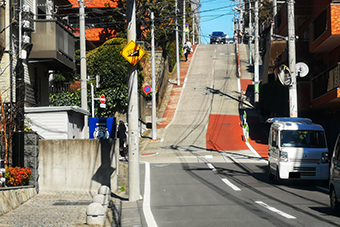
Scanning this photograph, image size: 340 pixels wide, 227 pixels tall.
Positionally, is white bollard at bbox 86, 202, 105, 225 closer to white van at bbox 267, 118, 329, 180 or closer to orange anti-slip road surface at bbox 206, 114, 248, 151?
white van at bbox 267, 118, 329, 180

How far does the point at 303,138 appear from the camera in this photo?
16.0 metres

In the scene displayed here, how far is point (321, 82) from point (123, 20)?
2867 cm

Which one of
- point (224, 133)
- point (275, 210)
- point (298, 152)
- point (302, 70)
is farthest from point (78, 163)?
point (224, 133)

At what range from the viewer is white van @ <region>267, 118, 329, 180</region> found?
49.8 ft

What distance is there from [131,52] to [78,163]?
4.70 meters

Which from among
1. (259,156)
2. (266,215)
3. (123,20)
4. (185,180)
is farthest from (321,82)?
(123,20)

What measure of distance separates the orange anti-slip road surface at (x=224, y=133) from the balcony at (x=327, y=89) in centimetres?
592

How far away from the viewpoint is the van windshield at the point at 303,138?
15.8 m

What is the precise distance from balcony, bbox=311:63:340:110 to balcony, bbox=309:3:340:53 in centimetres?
167

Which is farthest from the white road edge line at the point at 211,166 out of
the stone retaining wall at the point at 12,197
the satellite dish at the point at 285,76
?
the stone retaining wall at the point at 12,197

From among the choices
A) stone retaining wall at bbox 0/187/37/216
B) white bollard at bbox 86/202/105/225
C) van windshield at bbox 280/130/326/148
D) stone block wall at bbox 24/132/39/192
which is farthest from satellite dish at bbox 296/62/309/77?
white bollard at bbox 86/202/105/225

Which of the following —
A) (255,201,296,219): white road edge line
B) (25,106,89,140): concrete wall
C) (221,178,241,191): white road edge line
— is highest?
(25,106,89,140): concrete wall

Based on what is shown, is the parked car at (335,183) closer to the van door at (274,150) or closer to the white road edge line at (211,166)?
the van door at (274,150)

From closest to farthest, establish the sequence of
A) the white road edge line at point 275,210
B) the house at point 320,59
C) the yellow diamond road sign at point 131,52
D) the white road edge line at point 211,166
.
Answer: the white road edge line at point 275,210 → the yellow diamond road sign at point 131,52 → the white road edge line at point 211,166 → the house at point 320,59
